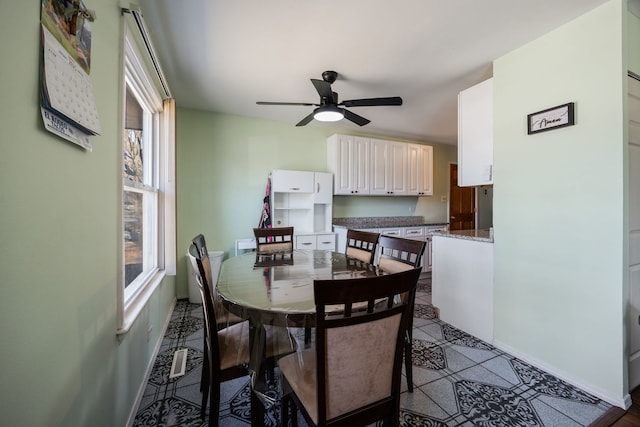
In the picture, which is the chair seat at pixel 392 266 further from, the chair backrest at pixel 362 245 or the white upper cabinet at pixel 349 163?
the white upper cabinet at pixel 349 163

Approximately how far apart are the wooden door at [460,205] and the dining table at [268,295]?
165 inches

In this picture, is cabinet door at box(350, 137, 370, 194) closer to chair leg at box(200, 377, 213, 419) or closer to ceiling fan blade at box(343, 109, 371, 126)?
ceiling fan blade at box(343, 109, 371, 126)

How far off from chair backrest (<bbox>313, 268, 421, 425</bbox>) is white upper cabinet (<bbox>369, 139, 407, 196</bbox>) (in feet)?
11.3

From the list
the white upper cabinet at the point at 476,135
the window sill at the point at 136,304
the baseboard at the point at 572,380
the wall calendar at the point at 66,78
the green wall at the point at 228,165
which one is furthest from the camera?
the green wall at the point at 228,165

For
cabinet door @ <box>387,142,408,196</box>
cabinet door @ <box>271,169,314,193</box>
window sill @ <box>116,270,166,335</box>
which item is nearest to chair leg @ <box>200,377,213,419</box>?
window sill @ <box>116,270,166,335</box>

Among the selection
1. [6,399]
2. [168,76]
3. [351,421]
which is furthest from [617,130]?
[168,76]

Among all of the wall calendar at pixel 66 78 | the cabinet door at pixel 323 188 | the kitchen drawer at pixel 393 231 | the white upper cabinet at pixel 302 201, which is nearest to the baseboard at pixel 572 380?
the kitchen drawer at pixel 393 231

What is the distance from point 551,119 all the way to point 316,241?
2.81 meters

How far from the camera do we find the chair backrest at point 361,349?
905mm

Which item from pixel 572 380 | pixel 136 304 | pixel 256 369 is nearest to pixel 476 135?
pixel 572 380

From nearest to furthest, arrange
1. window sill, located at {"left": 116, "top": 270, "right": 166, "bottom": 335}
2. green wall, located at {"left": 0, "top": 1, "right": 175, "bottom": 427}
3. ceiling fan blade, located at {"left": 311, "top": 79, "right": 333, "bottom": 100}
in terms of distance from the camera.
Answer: green wall, located at {"left": 0, "top": 1, "right": 175, "bottom": 427} < window sill, located at {"left": 116, "top": 270, "right": 166, "bottom": 335} < ceiling fan blade, located at {"left": 311, "top": 79, "right": 333, "bottom": 100}

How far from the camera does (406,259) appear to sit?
1891 mm

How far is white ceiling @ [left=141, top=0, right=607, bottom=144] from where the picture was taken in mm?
1708

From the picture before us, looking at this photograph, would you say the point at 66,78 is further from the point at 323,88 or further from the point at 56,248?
the point at 323,88
